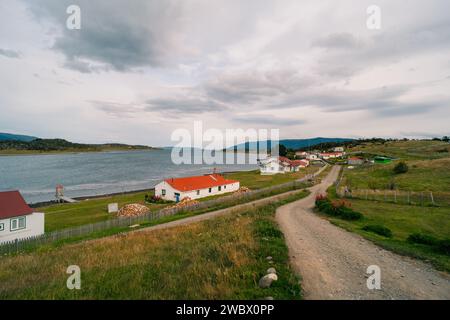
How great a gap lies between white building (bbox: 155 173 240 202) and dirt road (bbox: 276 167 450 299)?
3270 cm

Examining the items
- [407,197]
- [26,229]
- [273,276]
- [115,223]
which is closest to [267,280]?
[273,276]

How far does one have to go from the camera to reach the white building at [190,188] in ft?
143

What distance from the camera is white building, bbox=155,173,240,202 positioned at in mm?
43594

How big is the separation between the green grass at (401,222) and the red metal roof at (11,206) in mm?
30434

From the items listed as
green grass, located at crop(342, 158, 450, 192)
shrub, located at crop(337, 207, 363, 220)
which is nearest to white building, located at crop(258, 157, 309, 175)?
green grass, located at crop(342, 158, 450, 192)

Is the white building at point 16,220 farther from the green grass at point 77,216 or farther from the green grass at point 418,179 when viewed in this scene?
the green grass at point 418,179

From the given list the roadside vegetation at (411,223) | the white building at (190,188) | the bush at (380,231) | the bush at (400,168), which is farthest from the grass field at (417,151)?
the bush at (380,231)

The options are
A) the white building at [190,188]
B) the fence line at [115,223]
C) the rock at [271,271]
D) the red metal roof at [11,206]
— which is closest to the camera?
the rock at [271,271]

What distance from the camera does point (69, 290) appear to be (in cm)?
726
